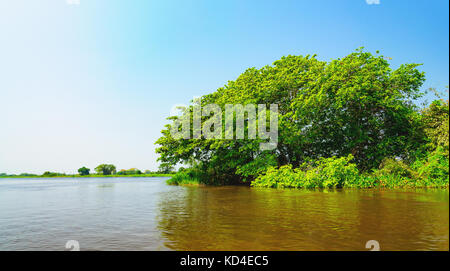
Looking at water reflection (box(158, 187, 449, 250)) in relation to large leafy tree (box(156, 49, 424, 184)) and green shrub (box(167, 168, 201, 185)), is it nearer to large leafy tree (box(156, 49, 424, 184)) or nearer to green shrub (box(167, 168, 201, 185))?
large leafy tree (box(156, 49, 424, 184))

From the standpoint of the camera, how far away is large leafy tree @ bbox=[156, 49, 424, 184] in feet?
68.4

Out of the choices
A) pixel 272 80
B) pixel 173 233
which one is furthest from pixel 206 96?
pixel 173 233

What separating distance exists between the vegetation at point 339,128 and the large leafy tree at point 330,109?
0.24 ft

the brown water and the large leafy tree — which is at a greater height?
the large leafy tree

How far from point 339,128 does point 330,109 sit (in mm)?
2212

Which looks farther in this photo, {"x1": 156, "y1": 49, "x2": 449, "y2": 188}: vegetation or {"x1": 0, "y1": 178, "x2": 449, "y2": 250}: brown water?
{"x1": 156, "y1": 49, "x2": 449, "y2": 188}: vegetation

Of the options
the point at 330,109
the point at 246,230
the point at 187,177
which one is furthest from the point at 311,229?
the point at 187,177

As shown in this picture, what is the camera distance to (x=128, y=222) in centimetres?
839

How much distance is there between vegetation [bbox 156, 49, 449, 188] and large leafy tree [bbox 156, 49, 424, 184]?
7cm

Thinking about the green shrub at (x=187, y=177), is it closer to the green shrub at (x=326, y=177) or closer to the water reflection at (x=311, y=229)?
the green shrub at (x=326, y=177)

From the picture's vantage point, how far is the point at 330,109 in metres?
22.4

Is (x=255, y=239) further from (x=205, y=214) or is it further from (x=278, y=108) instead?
(x=278, y=108)

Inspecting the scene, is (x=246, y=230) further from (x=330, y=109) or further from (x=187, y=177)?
(x=187, y=177)

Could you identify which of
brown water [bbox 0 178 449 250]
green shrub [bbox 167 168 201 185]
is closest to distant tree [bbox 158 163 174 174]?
green shrub [bbox 167 168 201 185]
